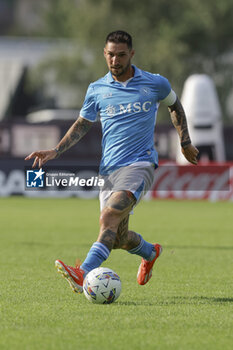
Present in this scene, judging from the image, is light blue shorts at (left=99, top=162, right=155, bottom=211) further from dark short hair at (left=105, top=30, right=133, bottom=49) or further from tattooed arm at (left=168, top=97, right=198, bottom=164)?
dark short hair at (left=105, top=30, right=133, bottom=49)

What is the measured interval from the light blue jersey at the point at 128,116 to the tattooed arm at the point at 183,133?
11.9 inches

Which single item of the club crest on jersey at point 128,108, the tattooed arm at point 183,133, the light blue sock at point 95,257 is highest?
the club crest on jersey at point 128,108

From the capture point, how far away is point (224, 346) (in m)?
5.60

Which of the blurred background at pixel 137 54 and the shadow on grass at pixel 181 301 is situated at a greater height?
the blurred background at pixel 137 54

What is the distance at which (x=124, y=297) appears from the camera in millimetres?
7750

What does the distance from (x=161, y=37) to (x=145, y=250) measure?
43948mm

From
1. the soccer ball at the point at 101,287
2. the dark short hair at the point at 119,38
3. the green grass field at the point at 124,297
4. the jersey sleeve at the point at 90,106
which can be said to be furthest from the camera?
the jersey sleeve at the point at 90,106

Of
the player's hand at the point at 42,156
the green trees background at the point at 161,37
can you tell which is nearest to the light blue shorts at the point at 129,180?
the player's hand at the point at 42,156

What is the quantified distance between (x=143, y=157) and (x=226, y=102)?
46.8 metres

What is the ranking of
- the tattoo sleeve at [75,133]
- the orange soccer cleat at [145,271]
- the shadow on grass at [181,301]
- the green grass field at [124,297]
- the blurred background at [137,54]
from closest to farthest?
the green grass field at [124,297] < the shadow on grass at [181,301] < the tattoo sleeve at [75,133] < the orange soccer cleat at [145,271] < the blurred background at [137,54]

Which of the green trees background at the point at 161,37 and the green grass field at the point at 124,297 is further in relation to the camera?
the green trees background at the point at 161,37

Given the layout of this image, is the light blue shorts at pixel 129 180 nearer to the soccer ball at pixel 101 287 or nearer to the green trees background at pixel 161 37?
the soccer ball at pixel 101 287

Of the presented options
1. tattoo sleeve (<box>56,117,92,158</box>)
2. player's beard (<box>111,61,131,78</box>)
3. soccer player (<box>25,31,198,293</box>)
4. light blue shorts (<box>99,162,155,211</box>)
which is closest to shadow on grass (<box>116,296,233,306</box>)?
soccer player (<box>25,31,198,293</box>)

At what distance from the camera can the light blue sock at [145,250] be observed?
8234 mm
